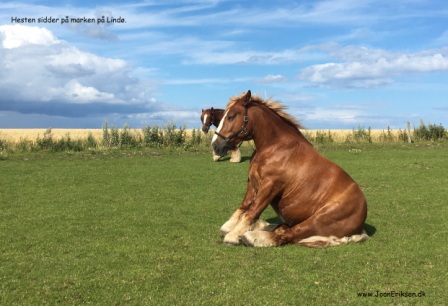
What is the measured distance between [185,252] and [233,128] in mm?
2421

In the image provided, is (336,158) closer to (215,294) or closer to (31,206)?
(31,206)

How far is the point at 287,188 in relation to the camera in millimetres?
8227

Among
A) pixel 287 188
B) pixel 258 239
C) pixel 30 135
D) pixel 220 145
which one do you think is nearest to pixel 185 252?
pixel 258 239

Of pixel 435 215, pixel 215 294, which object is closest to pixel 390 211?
pixel 435 215

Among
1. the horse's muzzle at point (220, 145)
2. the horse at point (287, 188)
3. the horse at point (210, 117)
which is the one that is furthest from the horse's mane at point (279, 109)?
the horse at point (210, 117)

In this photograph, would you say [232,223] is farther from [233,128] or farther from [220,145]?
[233,128]

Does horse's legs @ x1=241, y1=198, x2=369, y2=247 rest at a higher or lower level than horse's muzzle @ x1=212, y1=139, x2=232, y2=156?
lower

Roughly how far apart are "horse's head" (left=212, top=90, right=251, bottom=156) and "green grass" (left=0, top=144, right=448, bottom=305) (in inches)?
74.1

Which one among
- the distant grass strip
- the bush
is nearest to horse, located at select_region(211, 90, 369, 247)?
the distant grass strip

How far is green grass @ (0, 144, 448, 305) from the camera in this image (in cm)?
602

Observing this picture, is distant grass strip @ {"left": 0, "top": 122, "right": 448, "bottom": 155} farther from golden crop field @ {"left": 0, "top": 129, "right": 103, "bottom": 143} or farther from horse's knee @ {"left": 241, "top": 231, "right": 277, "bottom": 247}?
horse's knee @ {"left": 241, "top": 231, "right": 277, "bottom": 247}

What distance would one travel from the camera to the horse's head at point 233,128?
8297 millimetres

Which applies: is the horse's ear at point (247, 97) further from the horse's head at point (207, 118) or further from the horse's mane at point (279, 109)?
the horse's head at point (207, 118)

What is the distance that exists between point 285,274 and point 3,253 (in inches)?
203
